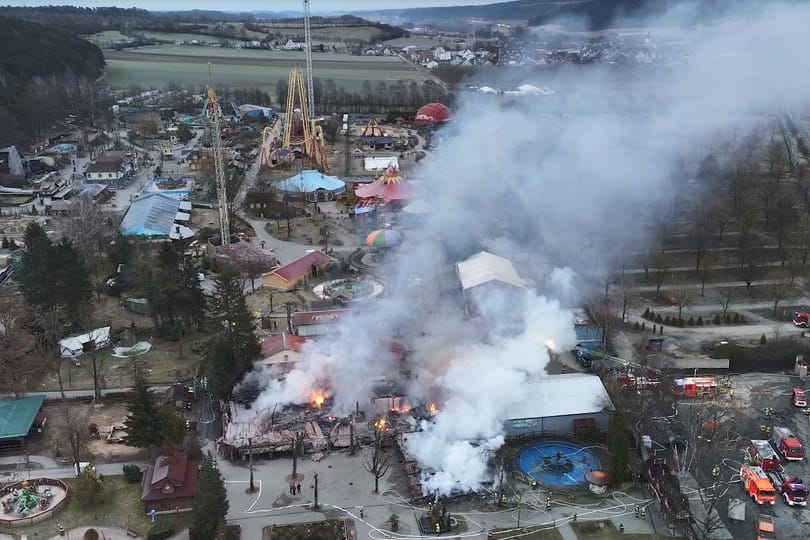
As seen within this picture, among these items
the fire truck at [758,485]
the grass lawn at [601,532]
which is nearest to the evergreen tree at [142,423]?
the grass lawn at [601,532]

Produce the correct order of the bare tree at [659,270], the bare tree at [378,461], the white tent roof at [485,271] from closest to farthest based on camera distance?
1. the bare tree at [378,461]
2. the white tent roof at [485,271]
3. the bare tree at [659,270]

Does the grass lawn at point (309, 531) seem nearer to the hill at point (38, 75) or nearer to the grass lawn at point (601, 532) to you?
the grass lawn at point (601, 532)

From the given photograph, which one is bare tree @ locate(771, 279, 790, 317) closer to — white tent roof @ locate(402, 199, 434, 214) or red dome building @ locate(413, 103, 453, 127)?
white tent roof @ locate(402, 199, 434, 214)

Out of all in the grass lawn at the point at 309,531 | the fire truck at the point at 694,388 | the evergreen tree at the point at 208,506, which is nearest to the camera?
the evergreen tree at the point at 208,506

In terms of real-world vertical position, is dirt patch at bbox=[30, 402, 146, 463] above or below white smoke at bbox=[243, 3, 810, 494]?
below

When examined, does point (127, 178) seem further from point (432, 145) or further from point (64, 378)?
point (64, 378)

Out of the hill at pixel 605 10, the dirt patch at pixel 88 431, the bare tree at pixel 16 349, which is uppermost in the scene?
the hill at pixel 605 10

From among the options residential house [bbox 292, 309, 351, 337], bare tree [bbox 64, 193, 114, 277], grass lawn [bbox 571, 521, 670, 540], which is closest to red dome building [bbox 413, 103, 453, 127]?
bare tree [bbox 64, 193, 114, 277]

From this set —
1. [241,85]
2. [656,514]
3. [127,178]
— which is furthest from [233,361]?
[241,85]
